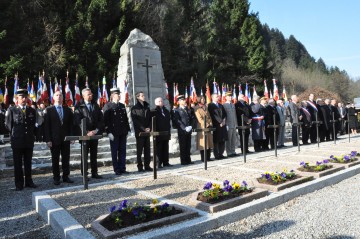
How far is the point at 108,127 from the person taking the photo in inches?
321

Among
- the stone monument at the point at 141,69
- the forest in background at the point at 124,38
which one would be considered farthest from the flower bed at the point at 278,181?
the forest in background at the point at 124,38

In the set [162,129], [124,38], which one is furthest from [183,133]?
[124,38]

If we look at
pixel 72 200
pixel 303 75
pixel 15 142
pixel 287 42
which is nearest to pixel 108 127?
pixel 15 142

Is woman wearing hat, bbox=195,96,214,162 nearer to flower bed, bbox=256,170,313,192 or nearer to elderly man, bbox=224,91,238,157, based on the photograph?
elderly man, bbox=224,91,238,157

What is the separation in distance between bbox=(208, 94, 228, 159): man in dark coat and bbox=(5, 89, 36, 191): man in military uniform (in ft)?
17.9

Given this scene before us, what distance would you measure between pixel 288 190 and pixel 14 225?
4.27m

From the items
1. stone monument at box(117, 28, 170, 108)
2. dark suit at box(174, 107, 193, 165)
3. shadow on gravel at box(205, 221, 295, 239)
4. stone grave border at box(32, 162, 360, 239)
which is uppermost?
stone monument at box(117, 28, 170, 108)

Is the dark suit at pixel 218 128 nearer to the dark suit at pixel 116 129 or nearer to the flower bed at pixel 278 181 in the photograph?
the dark suit at pixel 116 129

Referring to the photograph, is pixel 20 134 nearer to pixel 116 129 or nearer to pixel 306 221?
pixel 116 129

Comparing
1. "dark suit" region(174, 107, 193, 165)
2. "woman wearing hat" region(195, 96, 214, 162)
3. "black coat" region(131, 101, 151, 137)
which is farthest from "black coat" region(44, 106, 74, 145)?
"woman wearing hat" region(195, 96, 214, 162)

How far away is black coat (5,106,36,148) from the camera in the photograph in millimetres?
6820

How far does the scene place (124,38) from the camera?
1040 inches

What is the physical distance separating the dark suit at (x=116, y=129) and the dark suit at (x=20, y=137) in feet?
6.01

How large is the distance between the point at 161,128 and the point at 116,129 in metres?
1.49
